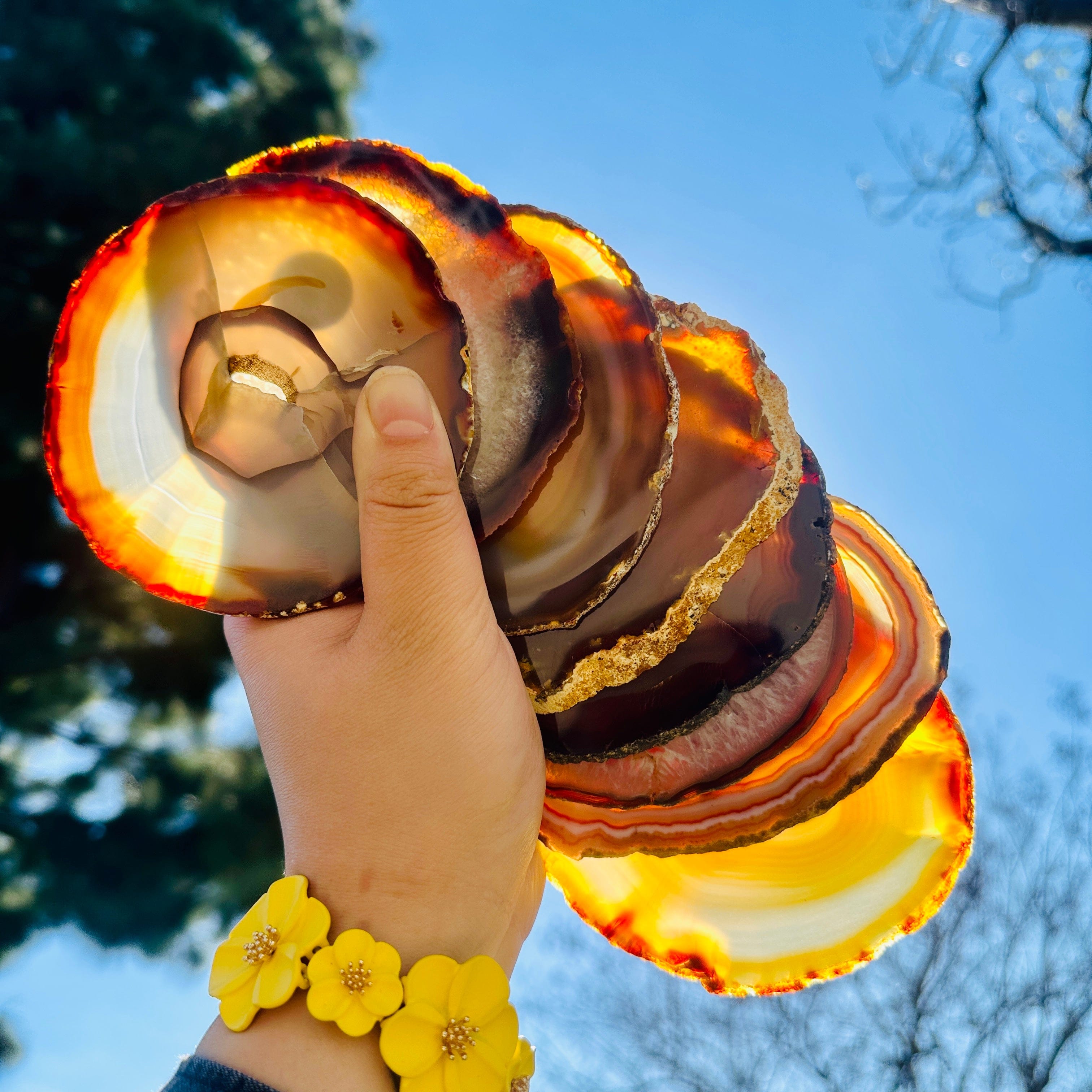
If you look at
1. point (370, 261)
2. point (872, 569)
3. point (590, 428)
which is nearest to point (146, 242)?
point (370, 261)

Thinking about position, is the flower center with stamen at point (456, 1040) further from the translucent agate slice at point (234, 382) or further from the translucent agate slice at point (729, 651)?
the translucent agate slice at point (234, 382)

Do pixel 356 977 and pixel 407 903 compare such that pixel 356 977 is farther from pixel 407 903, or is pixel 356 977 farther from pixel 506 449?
pixel 506 449

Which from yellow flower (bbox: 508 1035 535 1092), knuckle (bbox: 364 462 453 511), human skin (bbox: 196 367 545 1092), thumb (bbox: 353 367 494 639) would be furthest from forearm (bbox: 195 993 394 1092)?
knuckle (bbox: 364 462 453 511)

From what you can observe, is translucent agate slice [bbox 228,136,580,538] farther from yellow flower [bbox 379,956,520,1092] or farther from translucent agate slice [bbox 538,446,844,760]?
yellow flower [bbox 379,956,520,1092]

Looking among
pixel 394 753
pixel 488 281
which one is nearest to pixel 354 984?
pixel 394 753

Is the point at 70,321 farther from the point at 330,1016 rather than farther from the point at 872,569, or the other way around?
the point at 872,569
